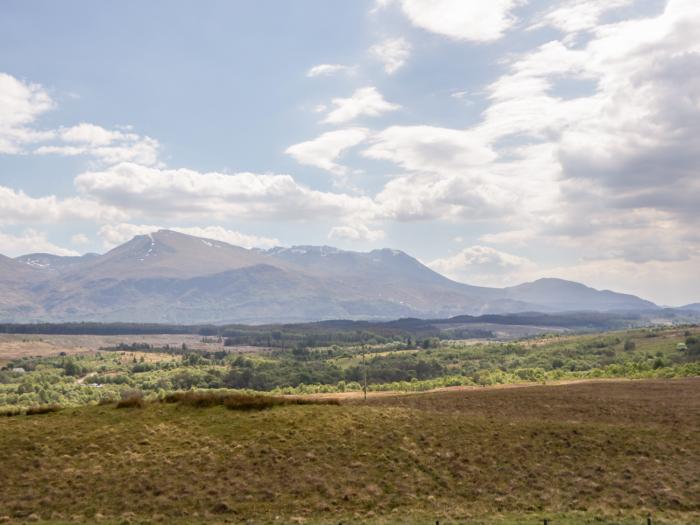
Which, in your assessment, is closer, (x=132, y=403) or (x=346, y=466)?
(x=346, y=466)

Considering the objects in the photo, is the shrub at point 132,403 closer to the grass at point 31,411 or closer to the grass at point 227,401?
the grass at point 227,401

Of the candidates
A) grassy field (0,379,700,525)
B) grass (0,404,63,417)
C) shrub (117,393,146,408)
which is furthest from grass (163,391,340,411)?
grass (0,404,63,417)

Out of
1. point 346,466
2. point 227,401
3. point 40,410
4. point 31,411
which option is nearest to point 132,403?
point 40,410

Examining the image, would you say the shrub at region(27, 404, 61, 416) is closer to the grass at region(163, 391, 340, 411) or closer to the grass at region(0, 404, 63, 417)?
the grass at region(0, 404, 63, 417)

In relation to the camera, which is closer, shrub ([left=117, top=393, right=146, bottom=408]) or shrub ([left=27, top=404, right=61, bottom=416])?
shrub ([left=27, top=404, right=61, bottom=416])

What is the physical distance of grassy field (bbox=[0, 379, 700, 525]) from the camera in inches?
1447

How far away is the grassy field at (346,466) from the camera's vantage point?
121ft

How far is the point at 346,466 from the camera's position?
144 ft

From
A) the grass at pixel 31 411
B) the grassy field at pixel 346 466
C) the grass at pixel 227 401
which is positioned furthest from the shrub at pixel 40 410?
the grass at pixel 227 401

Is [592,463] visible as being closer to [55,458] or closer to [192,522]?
[192,522]

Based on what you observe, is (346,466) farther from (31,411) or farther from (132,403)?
(31,411)

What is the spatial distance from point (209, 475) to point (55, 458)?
13252mm

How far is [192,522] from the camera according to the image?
1390 inches

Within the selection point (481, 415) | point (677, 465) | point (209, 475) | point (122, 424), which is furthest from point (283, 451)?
point (677, 465)
